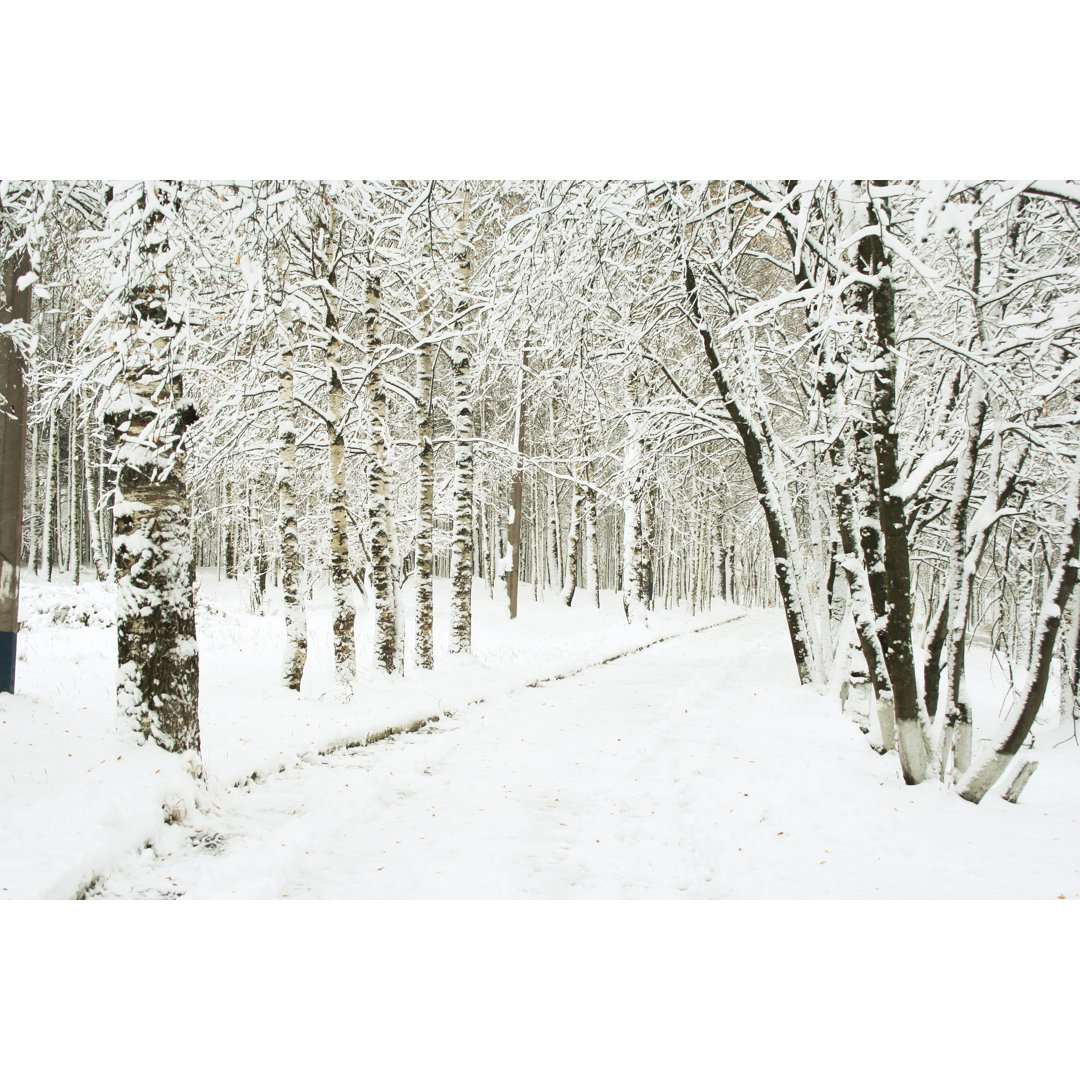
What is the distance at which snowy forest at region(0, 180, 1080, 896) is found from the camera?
4266 mm

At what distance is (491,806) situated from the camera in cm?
465

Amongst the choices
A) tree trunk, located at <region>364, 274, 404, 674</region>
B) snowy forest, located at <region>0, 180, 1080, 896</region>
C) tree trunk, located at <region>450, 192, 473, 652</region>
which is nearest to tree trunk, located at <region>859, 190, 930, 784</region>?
snowy forest, located at <region>0, 180, 1080, 896</region>

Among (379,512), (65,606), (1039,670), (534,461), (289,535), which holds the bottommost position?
(65,606)

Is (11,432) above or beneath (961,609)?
above

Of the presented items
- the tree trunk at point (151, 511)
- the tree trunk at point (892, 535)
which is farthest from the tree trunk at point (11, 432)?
the tree trunk at point (892, 535)

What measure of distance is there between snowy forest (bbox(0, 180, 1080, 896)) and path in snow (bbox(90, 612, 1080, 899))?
47 millimetres

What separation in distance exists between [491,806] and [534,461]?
8.51m

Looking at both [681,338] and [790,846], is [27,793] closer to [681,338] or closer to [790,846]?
[790,846]

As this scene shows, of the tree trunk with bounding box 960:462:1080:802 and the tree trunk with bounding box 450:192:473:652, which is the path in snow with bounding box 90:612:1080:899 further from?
the tree trunk with bounding box 450:192:473:652

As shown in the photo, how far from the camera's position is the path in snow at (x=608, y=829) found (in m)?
3.55

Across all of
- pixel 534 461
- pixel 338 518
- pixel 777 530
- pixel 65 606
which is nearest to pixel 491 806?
pixel 338 518

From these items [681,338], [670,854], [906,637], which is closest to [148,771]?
[670,854]

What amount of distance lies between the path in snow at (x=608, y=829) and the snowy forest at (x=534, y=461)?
0.15 feet

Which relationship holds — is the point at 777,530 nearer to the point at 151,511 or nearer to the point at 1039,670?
the point at 1039,670
